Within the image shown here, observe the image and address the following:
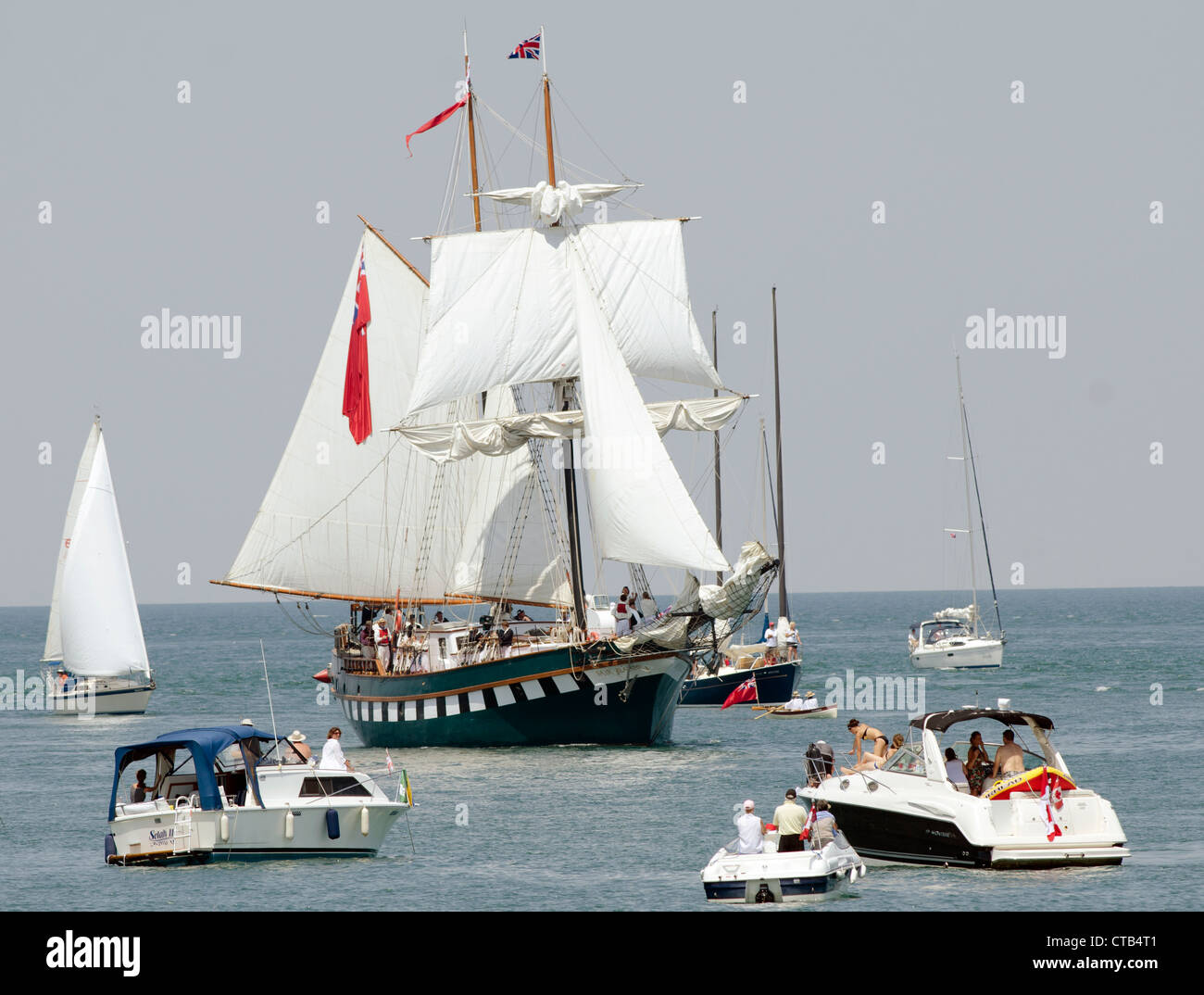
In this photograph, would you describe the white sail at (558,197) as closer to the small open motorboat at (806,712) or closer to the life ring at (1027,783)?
the small open motorboat at (806,712)

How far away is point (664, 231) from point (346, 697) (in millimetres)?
20787

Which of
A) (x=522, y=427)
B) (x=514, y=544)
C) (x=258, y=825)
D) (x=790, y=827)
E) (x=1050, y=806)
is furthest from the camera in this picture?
(x=514, y=544)

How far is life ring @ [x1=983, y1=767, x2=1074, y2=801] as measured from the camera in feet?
98.5

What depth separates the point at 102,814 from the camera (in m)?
44.1

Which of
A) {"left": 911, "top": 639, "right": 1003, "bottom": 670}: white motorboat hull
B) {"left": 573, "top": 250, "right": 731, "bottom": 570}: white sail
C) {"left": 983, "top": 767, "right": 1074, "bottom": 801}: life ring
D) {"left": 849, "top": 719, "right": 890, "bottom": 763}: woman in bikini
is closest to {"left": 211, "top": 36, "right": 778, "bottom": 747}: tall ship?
{"left": 573, "top": 250, "right": 731, "bottom": 570}: white sail

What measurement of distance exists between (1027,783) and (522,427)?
101 feet

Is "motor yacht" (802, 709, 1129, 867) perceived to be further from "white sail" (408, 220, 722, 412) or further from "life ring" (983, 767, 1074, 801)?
"white sail" (408, 220, 722, 412)

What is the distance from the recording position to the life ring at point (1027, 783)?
30016 mm

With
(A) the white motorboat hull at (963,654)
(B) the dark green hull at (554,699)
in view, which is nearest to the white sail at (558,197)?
(B) the dark green hull at (554,699)

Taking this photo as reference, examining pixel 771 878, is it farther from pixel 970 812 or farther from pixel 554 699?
pixel 554 699

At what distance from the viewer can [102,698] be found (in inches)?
3123

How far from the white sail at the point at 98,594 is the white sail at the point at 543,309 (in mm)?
25722

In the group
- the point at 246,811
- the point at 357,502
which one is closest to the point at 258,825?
the point at 246,811
